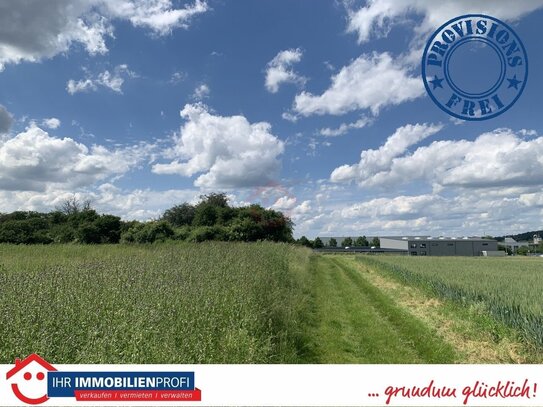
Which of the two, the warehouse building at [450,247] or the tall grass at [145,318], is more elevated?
the tall grass at [145,318]

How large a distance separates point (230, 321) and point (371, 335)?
15.3 ft

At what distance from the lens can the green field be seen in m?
5.30

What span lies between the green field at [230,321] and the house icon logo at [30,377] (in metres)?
0.12

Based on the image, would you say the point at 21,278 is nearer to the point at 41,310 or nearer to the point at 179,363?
the point at 41,310

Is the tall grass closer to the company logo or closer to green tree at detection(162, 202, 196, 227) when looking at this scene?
the company logo

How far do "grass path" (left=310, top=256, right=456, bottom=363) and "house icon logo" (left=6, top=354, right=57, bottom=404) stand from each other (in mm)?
4953

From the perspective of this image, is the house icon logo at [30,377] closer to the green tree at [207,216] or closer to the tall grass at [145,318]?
the tall grass at [145,318]

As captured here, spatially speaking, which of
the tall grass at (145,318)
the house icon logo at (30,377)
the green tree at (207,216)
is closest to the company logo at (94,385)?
the house icon logo at (30,377)

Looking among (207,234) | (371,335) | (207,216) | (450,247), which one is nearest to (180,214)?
(207,216)

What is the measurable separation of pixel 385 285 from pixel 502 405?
655 inches

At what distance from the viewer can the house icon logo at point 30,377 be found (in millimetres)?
4852

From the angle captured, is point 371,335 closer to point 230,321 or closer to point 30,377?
point 230,321

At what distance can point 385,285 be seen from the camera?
2161 cm

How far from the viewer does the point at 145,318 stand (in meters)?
5.97
